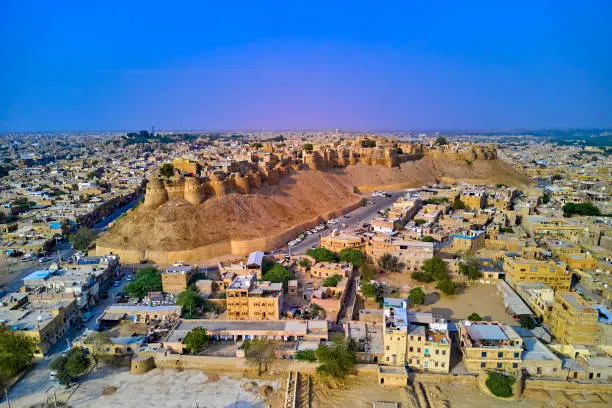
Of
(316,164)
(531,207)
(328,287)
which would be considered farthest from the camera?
(316,164)

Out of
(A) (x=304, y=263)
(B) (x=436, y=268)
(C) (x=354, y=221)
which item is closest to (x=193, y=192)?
(A) (x=304, y=263)

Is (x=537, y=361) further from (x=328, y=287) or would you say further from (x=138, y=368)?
(x=138, y=368)

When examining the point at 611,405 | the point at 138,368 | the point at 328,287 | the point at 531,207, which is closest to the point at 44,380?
the point at 138,368

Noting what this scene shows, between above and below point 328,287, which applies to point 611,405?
below

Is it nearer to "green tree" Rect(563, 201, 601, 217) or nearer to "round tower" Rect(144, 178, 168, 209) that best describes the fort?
"round tower" Rect(144, 178, 168, 209)

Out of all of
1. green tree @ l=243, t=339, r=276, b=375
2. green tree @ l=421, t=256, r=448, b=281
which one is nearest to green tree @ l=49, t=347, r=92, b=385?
green tree @ l=243, t=339, r=276, b=375

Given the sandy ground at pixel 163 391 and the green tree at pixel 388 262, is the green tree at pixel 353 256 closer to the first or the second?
the green tree at pixel 388 262

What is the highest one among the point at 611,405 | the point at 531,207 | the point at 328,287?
the point at 531,207
